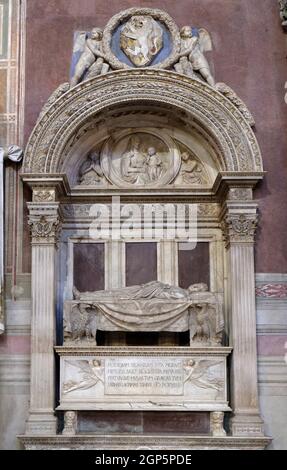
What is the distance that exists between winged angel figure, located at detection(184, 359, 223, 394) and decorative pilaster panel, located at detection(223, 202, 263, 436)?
0.29 metres

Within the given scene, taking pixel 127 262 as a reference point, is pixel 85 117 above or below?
above

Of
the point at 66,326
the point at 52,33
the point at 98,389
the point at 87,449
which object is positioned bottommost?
the point at 87,449

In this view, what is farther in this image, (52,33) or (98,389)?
(52,33)

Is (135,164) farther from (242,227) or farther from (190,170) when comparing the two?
(242,227)

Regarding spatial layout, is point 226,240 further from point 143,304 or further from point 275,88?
point 275,88

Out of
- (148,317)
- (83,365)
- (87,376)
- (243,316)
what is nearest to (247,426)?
(243,316)

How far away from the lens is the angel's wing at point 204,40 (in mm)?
16625

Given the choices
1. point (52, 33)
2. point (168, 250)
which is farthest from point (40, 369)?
point (52, 33)

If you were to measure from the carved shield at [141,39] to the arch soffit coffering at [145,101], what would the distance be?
1.28 feet

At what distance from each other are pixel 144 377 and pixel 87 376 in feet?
3.28

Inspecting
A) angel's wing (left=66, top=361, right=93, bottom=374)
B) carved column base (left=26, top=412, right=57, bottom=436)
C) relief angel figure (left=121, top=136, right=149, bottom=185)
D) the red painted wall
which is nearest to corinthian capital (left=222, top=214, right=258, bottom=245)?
the red painted wall

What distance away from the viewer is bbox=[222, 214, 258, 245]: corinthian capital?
15812mm

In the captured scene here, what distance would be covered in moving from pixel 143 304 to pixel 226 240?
6.55 feet

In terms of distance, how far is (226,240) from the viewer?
16.3 metres
